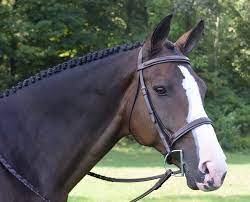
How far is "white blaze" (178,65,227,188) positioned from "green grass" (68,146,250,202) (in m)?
7.93

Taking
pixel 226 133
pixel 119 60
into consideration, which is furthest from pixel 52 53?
pixel 119 60

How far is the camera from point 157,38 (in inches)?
140

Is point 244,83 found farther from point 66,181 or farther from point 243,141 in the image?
point 66,181

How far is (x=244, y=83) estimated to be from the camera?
110 ft

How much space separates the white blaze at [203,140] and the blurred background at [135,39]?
648 inches

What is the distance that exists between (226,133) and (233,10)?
387 inches

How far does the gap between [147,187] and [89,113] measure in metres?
10.1

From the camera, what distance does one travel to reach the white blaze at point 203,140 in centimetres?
323

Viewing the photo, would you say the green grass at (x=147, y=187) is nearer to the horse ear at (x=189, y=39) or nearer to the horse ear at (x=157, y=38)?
the horse ear at (x=189, y=39)

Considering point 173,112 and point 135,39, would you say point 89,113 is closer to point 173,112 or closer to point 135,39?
point 173,112

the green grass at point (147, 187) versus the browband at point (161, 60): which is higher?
the browband at point (161, 60)

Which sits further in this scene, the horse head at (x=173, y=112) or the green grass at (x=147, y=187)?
the green grass at (x=147, y=187)

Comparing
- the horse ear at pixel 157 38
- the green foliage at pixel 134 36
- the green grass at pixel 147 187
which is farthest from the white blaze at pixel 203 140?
the green foliage at pixel 134 36

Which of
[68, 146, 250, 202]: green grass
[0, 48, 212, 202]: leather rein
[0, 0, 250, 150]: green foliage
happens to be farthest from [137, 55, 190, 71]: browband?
[0, 0, 250, 150]: green foliage
